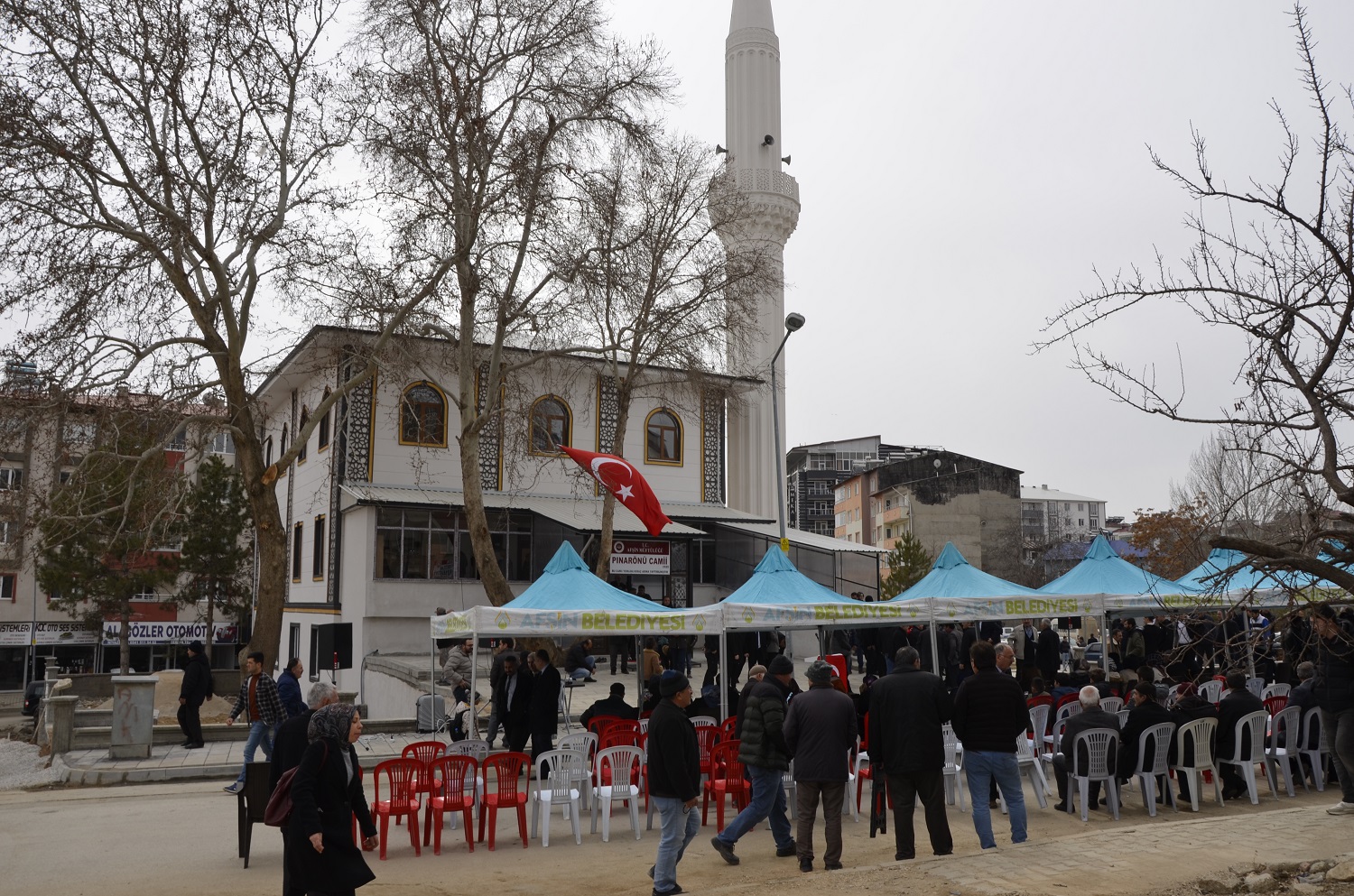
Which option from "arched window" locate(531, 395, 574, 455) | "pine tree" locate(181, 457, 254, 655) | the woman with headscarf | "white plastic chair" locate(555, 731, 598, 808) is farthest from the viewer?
"pine tree" locate(181, 457, 254, 655)

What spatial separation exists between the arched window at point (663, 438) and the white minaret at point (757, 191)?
2.75 m

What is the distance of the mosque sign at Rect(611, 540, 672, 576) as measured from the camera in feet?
95.9

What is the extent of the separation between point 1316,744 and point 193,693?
47.4 ft

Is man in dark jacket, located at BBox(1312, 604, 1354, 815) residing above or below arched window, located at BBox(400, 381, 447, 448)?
below

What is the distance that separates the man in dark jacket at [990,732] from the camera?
808 centimetres

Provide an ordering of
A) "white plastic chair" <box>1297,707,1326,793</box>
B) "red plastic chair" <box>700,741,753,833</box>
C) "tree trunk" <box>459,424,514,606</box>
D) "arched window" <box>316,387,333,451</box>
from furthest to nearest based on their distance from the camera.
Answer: "arched window" <box>316,387,333,451</box>
"tree trunk" <box>459,424,514,606</box>
"white plastic chair" <box>1297,707,1326,793</box>
"red plastic chair" <box>700,741,753,833</box>

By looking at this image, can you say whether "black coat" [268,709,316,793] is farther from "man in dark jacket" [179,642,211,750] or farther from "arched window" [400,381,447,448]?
"arched window" [400,381,447,448]

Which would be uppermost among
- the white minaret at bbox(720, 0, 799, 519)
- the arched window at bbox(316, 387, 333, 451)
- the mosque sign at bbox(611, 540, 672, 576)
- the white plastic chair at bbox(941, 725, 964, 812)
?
the white minaret at bbox(720, 0, 799, 519)

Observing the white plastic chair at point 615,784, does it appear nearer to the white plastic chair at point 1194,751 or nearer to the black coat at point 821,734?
the black coat at point 821,734

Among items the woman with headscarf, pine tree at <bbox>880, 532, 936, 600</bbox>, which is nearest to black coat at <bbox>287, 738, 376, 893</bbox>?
the woman with headscarf

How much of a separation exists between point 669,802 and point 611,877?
4.38 ft

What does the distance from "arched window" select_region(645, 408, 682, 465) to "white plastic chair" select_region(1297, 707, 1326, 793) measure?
2341 centimetres

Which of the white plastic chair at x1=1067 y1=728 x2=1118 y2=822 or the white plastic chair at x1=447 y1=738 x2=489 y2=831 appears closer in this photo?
the white plastic chair at x1=447 y1=738 x2=489 y2=831

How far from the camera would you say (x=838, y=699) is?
25.7ft
